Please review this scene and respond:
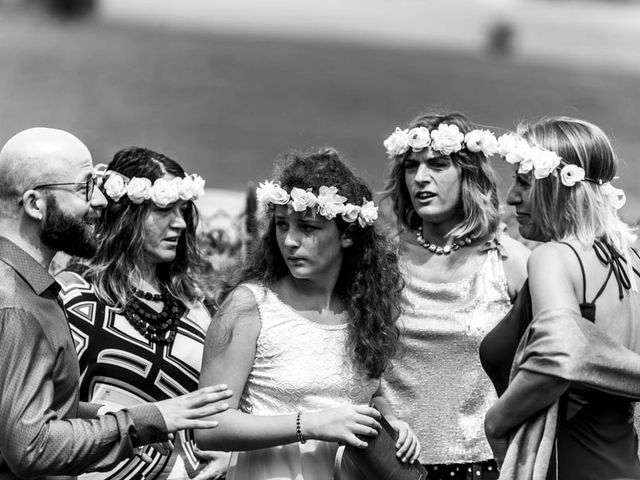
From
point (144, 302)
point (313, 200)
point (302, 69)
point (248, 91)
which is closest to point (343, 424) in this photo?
point (313, 200)

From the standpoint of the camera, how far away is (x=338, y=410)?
346 cm

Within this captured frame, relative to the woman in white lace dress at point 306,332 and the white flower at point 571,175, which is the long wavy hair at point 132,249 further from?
the white flower at point 571,175

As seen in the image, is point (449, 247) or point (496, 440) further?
point (449, 247)

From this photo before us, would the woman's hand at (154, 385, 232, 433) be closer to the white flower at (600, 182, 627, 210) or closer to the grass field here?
the white flower at (600, 182, 627, 210)

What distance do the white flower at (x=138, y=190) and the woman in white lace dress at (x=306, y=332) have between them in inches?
29.6

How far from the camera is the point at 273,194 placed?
3.76 m

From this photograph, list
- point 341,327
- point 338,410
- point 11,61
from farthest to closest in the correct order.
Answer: point 11,61 → point 341,327 → point 338,410

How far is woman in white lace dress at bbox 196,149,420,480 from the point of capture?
11.5 ft

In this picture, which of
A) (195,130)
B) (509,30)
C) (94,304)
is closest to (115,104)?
(195,130)

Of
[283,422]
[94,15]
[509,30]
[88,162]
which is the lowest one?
[283,422]

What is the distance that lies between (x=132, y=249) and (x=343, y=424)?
4.75 feet

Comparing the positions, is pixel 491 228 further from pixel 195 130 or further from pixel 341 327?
pixel 195 130

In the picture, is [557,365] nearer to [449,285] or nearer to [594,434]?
[594,434]

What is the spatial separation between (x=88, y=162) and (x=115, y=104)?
33.2 m
